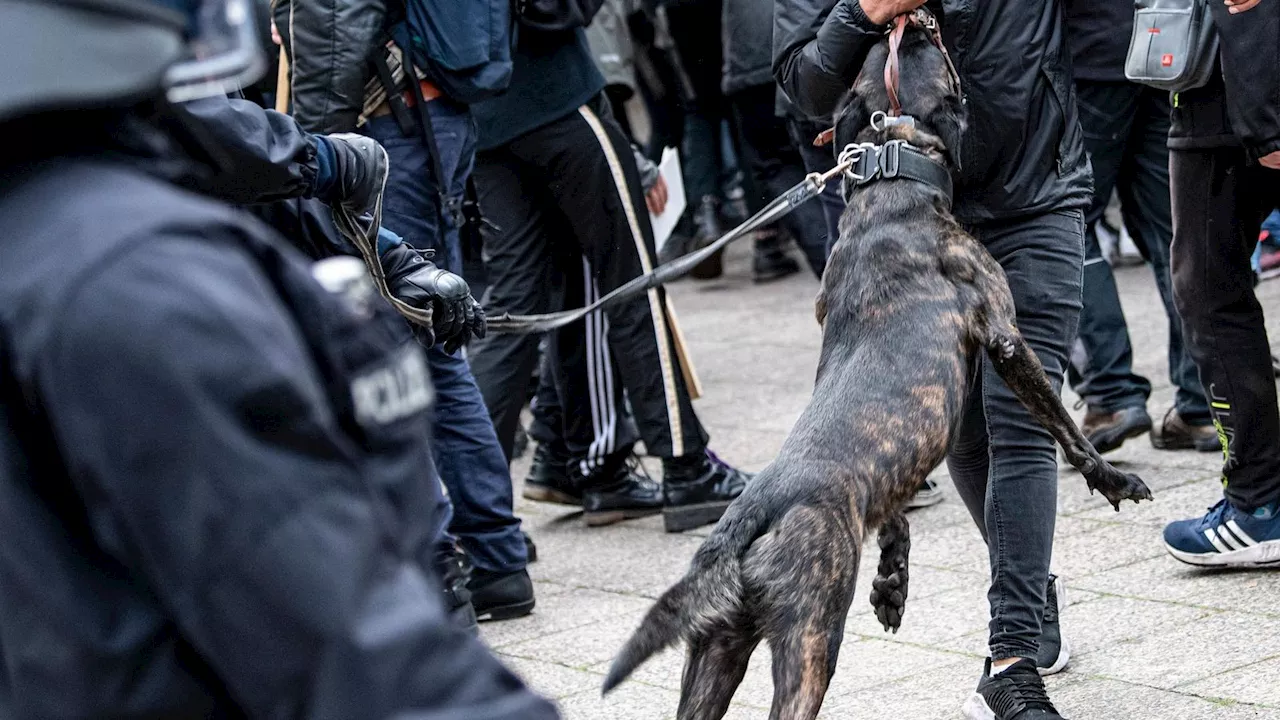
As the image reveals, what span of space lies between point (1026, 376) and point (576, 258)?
2406 mm

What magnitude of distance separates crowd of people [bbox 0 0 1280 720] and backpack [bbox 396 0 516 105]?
0.01m

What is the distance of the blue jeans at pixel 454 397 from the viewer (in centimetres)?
463

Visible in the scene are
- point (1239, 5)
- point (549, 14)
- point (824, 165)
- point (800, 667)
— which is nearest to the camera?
point (800, 667)

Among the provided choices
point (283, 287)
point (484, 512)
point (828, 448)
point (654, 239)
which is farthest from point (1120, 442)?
point (283, 287)

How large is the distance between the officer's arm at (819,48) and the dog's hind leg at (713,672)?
1514 millimetres

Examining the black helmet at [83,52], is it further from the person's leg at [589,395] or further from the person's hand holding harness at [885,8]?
the person's leg at [589,395]

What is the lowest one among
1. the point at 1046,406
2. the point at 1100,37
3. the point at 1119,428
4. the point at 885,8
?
the point at 1119,428

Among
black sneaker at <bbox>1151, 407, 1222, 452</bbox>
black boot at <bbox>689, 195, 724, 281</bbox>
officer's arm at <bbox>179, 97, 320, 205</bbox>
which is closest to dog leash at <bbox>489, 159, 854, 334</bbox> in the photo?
officer's arm at <bbox>179, 97, 320, 205</bbox>

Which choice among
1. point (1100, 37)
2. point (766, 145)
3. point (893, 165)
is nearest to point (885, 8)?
point (893, 165)

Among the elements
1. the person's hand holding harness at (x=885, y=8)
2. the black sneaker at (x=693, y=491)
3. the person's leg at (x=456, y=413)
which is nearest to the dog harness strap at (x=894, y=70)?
the person's hand holding harness at (x=885, y=8)

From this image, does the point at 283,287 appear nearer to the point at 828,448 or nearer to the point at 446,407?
the point at 828,448

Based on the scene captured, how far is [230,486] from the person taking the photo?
115cm

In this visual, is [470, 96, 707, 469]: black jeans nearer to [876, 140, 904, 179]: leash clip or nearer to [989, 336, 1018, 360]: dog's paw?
[876, 140, 904, 179]: leash clip

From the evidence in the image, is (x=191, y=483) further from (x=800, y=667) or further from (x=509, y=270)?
(x=509, y=270)
